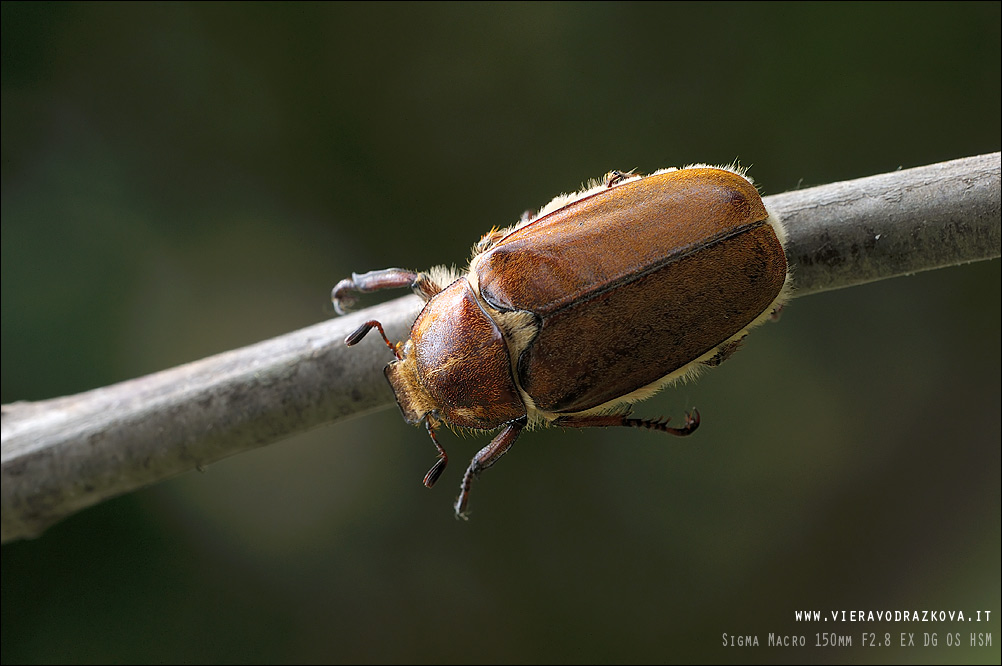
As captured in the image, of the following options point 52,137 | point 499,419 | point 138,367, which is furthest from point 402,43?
point 499,419

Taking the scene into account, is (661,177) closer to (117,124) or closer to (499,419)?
(499,419)

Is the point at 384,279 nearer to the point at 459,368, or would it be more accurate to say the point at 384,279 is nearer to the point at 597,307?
the point at 459,368

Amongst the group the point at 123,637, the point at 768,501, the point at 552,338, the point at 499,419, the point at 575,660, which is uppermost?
the point at 552,338

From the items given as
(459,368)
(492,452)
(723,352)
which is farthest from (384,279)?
(723,352)

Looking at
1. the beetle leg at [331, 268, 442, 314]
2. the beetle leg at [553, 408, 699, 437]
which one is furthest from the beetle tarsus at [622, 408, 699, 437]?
the beetle leg at [331, 268, 442, 314]

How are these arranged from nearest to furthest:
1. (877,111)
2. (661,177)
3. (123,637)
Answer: (661,177) < (123,637) < (877,111)

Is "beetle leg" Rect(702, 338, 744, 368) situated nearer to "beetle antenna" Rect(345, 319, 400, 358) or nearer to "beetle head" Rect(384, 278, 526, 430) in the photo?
"beetle head" Rect(384, 278, 526, 430)

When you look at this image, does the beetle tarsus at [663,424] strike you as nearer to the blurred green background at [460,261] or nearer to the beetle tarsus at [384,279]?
the beetle tarsus at [384,279]
